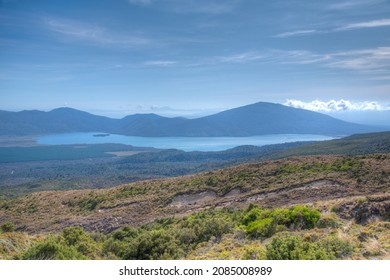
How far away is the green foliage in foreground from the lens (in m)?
5.48

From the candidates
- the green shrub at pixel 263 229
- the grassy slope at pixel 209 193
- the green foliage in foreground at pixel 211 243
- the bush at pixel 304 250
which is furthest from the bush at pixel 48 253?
the grassy slope at pixel 209 193

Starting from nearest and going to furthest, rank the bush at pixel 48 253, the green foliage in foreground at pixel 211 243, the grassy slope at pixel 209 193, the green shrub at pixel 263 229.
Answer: the green foliage in foreground at pixel 211 243 < the bush at pixel 48 253 < the green shrub at pixel 263 229 < the grassy slope at pixel 209 193

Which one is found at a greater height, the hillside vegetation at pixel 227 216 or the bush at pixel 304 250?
the bush at pixel 304 250

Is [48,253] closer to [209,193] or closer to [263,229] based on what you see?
[263,229]

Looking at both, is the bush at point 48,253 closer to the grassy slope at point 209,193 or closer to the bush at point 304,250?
the bush at point 304,250

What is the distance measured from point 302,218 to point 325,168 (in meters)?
15.1

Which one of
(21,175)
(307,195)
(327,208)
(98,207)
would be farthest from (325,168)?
Result: (21,175)

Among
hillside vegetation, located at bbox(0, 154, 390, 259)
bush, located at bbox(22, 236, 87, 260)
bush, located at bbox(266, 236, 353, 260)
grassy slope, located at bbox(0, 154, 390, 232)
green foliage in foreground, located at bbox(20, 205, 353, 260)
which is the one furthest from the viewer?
grassy slope, located at bbox(0, 154, 390, 232)

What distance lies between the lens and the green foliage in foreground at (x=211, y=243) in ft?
18.0

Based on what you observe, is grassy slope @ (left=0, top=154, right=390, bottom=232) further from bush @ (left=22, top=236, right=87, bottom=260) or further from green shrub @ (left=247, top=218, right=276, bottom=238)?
bush @ (left=22, top=236, right=87, bottom=260)

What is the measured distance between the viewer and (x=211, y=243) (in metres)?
9.09

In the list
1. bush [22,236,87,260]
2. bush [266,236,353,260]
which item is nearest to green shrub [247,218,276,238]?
bush [266,236,353,260]

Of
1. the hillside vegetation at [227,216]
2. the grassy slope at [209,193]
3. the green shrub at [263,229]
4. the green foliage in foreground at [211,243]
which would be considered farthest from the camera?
the grassy slope at [209,193]

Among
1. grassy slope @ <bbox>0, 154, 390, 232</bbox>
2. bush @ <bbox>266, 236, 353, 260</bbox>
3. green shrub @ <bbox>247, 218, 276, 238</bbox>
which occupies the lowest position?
grassy slope @ <bbox>0, 154, 390, 232</bbox>
